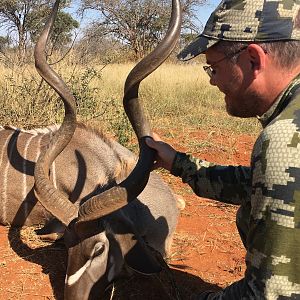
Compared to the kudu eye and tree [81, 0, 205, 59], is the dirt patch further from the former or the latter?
tree [81, 0, 205, 59]

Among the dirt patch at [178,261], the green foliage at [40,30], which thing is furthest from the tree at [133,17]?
the dirt patch at [178,261]

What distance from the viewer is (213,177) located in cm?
243

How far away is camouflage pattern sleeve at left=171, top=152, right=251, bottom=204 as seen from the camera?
7.88 ft

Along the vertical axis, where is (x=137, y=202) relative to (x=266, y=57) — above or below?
below

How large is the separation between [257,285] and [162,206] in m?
2.06

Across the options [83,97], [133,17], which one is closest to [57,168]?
[83,97]

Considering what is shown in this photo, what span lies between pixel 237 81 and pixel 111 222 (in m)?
1.39

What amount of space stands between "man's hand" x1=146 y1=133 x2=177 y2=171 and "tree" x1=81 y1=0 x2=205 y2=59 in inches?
606

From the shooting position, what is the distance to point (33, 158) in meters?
4.20

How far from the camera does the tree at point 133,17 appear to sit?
1788cm

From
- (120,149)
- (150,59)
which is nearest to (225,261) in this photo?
(120,149)

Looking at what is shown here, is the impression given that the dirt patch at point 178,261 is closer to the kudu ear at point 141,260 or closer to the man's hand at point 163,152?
the kudu ear at point 141,260

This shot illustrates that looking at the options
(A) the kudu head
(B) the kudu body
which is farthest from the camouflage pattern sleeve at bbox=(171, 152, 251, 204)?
(B) the kudu body

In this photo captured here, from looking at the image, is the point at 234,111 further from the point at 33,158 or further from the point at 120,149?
the point at 33,158
